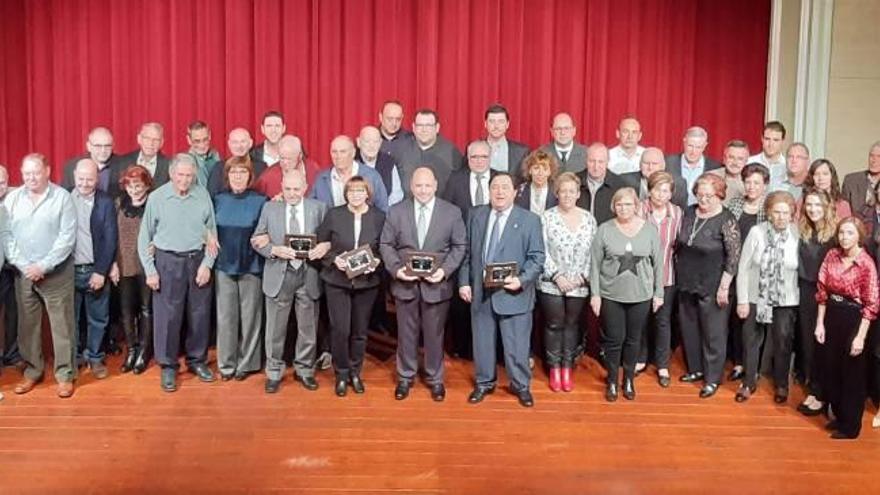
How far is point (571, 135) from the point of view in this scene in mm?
6625

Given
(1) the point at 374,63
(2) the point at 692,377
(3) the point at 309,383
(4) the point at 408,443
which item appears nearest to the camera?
(4) the point at 408,443

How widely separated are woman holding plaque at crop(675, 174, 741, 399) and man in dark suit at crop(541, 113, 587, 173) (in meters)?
0.91

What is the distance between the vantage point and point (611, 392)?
6.01 m

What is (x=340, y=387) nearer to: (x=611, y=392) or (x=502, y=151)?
(x=611, y=392)

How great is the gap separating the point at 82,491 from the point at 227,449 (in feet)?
2.47

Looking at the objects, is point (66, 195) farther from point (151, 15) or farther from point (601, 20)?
point (601, 20)

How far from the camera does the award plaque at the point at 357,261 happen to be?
19.0 feet

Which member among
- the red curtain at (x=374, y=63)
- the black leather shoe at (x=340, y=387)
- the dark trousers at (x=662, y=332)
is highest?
the red curtain at (x=374, y=63)

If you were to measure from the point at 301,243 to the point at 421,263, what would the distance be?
70cm

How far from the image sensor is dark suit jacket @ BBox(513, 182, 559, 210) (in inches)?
242

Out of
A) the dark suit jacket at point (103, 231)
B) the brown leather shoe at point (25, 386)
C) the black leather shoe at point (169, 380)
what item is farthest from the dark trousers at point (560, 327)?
the brown leather shoe at point (25, 386)

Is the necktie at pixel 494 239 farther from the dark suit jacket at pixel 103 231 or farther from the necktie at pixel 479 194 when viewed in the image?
the dark suit jacket at pixel 103 231

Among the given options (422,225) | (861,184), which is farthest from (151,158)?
(861,184)

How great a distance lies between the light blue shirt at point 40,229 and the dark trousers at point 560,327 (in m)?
2.75
